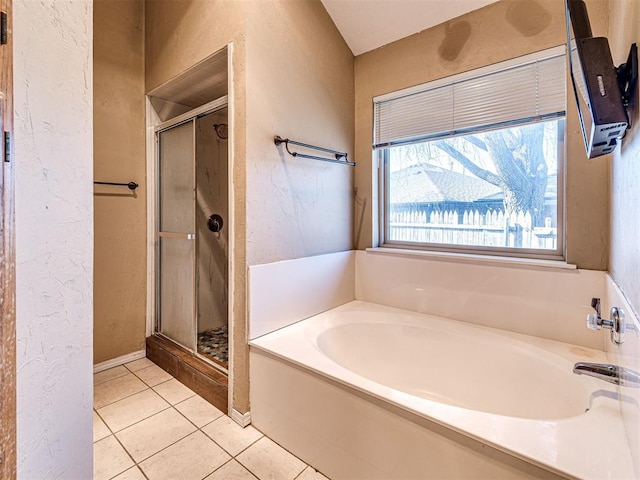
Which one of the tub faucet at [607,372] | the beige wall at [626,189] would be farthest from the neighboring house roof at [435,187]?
the tub faucet at [607,372]

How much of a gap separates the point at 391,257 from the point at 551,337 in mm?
1040

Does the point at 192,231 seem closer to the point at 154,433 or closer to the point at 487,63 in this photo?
the point at 154,433

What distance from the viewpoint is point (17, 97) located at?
0.77 meters

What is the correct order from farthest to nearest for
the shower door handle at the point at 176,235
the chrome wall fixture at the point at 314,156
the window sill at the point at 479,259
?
the shower door handle at the point at 176,235
the chrome wall fixture at the point at 314,156
the window sill at the point at 479,259

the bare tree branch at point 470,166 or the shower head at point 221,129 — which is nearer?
the bare tree branch at point 470,166

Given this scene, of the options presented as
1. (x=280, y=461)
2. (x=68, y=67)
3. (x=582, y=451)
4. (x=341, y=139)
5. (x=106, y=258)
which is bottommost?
(x=280, y=461)

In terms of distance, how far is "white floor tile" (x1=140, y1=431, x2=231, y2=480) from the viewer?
4.67ft

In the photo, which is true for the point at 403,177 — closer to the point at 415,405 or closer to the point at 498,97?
the point at 498,97

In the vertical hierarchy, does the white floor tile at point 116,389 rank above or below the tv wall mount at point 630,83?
below

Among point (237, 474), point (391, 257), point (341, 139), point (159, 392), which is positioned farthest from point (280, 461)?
point (341, 139)

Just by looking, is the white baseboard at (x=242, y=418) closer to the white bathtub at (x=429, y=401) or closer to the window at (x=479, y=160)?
the white bathtub at (x=429, y=401)

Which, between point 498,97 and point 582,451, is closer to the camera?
point 582,451

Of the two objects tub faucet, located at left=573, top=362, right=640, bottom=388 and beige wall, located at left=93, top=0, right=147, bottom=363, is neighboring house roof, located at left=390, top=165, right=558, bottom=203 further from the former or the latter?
beige wall, located at left=93, top=0, right=147, bottom=363

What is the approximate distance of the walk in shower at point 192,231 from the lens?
2344 millimetres
